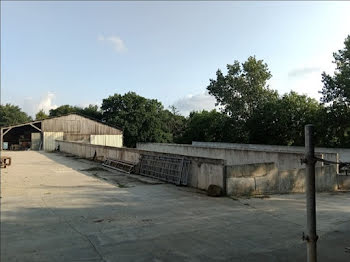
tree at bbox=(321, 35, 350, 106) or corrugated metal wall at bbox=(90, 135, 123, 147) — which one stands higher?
tree at bbox=(321, 35, 350, 106)

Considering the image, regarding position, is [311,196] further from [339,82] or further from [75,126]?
[75,126]

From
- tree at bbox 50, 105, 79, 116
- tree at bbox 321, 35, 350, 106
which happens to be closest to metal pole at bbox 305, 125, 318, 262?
tree at bbox 321, 35, 350, 106

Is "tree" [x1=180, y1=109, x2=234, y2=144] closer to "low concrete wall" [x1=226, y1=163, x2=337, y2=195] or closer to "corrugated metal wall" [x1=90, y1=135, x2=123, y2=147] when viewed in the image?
"corrugated metal wall" [x1=90, y1=135, x2=123, y2=147]

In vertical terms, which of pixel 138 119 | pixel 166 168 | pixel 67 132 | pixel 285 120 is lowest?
pixel 166 168

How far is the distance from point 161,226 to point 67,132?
40.3 m

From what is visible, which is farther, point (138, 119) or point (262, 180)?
point (138, 119)

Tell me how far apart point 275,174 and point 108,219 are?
6.33 metres

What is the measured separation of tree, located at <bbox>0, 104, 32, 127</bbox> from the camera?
3137 inches

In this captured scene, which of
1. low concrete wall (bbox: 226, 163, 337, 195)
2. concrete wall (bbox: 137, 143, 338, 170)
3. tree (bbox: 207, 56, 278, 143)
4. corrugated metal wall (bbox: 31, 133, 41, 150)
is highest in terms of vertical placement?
tree (bbox: 207, 56, 278, 143)

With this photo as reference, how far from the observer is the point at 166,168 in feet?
47.1

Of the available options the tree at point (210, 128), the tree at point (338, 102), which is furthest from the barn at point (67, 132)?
the tree at point (338, 102)

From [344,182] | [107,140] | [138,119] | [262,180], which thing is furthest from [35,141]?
[344,182]

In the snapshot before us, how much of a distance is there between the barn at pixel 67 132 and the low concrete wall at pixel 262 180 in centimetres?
3676

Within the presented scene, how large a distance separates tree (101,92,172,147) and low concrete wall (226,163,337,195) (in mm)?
39095
